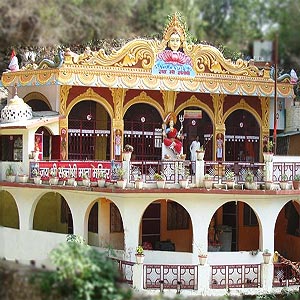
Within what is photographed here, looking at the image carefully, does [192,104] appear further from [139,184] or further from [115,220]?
[139,184]

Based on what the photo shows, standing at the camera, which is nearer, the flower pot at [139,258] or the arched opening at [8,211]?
the flower pot at [139,258]

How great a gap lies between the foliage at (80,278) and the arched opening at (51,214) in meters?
9.16

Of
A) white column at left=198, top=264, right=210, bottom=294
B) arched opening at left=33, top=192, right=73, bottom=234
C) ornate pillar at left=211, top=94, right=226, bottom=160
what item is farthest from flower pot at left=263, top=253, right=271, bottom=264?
arched opening at left=33, top=192, right=73, bottom=234

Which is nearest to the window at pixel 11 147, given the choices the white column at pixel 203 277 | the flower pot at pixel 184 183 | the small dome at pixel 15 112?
the small dome at pixel 15 112

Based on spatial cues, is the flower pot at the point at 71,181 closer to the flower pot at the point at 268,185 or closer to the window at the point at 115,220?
the window at the point at 115,220

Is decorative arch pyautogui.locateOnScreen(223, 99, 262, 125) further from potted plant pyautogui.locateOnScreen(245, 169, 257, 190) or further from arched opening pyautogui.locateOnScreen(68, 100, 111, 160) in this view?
potted plant pyautogui.locateOnScreen(245, 169, 257, 190)

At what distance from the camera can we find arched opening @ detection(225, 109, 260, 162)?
2097 cm

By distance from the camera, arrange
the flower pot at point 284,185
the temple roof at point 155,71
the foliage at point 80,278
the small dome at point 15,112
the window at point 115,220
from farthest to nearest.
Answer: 1. the temple roof at point 155,71
2. the small dome at point 15,112
3. the window at point 115,220
4. the flower pot at point 284,185
5. the foliage at point 80,278

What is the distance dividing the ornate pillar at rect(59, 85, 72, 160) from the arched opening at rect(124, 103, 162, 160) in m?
1.84

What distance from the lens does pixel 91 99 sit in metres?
19.3

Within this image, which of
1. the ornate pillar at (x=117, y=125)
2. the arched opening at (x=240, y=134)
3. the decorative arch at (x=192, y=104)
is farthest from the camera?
the arched opening at (x=240, y=134)

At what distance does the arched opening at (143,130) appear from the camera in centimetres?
2003

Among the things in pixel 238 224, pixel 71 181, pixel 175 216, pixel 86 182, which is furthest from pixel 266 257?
pixel 71 181

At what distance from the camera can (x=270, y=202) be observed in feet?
53.2
